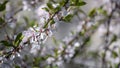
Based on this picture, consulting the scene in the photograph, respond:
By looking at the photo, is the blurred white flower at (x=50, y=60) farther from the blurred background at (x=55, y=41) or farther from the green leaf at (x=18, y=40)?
the green leaf at (x=18, y=40)

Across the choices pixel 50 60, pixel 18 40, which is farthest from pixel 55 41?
pixel 18 40

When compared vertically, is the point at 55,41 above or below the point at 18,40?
above

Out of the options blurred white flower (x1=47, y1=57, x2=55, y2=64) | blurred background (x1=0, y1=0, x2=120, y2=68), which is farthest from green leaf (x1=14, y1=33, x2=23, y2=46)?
blurred white flower (x1=47, y1=57, x2=55, y2=64)

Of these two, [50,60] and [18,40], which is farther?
[50,60]

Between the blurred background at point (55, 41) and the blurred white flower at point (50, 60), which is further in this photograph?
the blurred white flower at point (50, 60)

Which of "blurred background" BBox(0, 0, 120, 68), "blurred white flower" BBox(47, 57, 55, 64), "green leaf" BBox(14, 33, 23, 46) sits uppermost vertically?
"blurred background" BBox(0, 0, 120, 68)

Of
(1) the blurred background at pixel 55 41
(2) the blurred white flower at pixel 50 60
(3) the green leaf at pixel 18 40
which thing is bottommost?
(3) the green leaf at pixel 18 40

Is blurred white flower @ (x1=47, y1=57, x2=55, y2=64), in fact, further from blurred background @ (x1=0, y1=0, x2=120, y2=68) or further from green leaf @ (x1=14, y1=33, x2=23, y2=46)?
green leaf @ (x1=14, y1=33, x2=23, y2=46)

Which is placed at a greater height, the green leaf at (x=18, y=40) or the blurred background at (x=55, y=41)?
the blurred background at (x=55, y=41)

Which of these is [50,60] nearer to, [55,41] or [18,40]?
[55,41]

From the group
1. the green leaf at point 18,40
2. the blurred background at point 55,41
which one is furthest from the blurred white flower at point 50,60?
the green leaf at point 18,40

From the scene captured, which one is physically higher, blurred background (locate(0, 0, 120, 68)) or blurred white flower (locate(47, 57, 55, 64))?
blurred background (locate(0, 0, 120, 68))

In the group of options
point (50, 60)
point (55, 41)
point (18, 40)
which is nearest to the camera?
point (18, 40)
